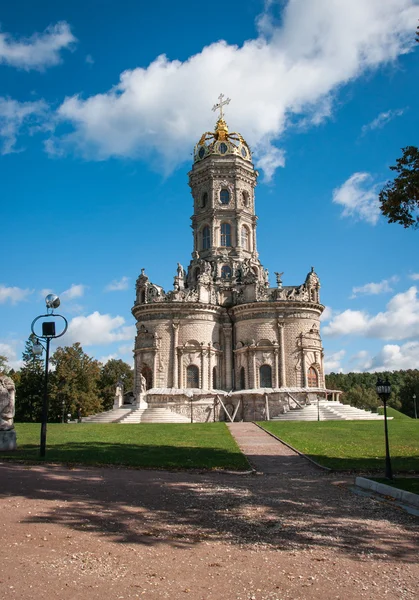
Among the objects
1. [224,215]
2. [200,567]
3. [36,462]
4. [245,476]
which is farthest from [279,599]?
[224,215]

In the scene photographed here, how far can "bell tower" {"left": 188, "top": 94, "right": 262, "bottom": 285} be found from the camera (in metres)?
61.5

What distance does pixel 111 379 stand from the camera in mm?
77875

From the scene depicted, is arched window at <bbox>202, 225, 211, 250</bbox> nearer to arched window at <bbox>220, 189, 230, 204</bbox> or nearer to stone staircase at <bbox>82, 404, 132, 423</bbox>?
arched window at <bbox>220, 189, 230, 204</bbox>

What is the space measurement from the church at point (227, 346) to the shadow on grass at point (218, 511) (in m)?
35.1

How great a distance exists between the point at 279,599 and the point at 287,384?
154 feet

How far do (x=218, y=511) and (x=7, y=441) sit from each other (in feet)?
41.0

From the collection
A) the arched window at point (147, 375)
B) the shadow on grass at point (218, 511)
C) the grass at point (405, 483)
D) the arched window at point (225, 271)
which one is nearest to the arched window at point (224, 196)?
the arched window at point (225, 271)

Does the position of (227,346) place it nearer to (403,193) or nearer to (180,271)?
(180,271)

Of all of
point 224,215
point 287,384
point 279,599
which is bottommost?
point 279,599

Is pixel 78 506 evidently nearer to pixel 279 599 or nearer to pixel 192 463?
pixel 279 599

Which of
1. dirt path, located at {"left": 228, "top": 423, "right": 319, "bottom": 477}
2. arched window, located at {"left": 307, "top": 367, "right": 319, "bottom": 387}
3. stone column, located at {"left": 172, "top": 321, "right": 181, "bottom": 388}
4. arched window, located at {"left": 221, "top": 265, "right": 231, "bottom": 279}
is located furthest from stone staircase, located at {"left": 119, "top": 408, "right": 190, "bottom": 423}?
dirt path, located at {"left": 228, "top": 423, "right": 319, "bottom": 477}

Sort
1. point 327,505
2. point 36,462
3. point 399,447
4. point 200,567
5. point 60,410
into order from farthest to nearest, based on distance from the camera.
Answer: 1. point 60,410
2. point 399,447
3. point 36,462
4. point 327,505
5. point 200,567

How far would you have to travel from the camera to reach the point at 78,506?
34.2 feet

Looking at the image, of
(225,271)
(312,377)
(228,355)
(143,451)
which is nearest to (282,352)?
A: (312,377)
